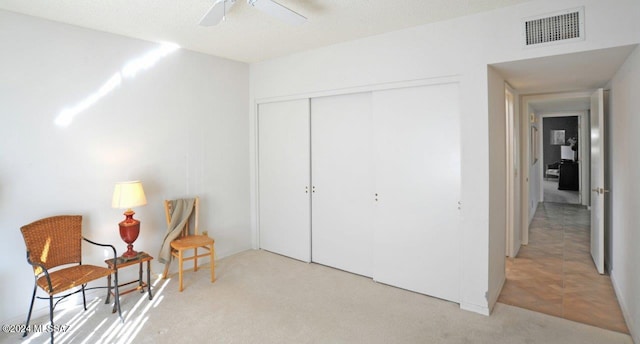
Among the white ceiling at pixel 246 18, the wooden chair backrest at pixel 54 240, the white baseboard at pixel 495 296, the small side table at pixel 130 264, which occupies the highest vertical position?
the white ceiling at pixel 246 18

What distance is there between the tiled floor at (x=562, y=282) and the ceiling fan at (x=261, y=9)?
3.15m

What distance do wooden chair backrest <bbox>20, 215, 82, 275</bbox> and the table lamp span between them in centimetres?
34

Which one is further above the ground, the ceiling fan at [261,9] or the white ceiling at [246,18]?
the white ceiling at [246,18]

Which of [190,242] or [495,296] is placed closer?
[495,296]

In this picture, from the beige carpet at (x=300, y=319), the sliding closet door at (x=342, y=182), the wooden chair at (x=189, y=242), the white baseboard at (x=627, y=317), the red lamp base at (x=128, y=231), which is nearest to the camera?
the white baseboard at (x=627, y=317)

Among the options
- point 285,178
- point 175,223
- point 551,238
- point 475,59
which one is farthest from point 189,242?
point 551,238

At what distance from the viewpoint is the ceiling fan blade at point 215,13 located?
94.4 inches

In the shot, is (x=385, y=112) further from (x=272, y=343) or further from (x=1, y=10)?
(x=1, y=10)

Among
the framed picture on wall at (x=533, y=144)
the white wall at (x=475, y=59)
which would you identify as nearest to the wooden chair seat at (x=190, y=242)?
the white wall at (x=475, y=59)

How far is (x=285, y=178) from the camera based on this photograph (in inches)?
182

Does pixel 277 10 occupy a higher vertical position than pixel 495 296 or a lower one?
higher

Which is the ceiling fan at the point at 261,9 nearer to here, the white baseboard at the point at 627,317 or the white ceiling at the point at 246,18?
the white ceiling at the point at 246,18

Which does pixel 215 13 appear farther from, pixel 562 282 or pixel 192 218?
pixel 562 282

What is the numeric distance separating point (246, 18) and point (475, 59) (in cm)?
206
